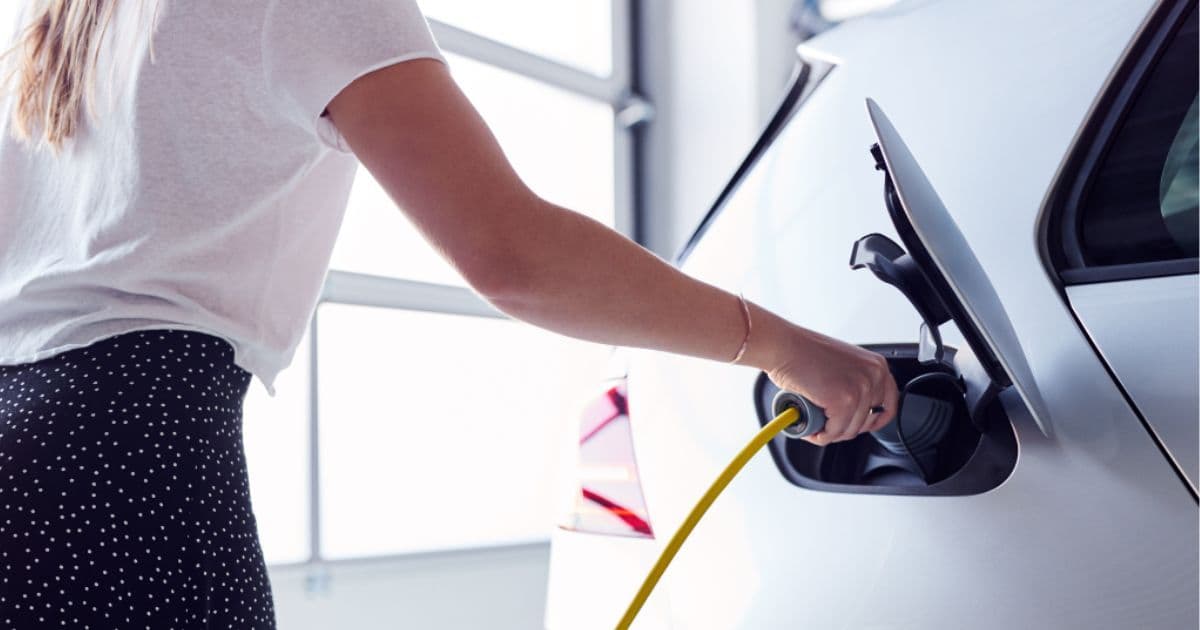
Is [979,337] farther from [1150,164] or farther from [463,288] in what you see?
[463,288]

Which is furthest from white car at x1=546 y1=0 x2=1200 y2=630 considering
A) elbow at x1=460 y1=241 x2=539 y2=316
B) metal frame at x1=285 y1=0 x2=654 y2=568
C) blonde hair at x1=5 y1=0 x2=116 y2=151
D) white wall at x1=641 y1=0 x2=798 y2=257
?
white wall at x1=641 y1=0 x2=798 y2=257

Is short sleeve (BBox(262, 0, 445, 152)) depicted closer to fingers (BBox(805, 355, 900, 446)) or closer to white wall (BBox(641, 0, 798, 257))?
fingers (BBox(805, 355, 900, 446))

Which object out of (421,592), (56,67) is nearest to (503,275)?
(56,67)

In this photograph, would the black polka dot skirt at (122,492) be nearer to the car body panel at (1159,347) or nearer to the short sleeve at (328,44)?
the short sleeve at (328,44)

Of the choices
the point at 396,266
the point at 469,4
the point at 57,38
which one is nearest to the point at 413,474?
the point at 396,266

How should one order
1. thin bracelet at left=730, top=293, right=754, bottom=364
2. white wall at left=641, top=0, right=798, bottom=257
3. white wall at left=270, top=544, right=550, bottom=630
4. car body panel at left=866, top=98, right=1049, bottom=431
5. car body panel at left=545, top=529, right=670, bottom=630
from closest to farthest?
car body panel at left=866, top=98, right=1049, bottom=431 < thin bracelet at left=730, top=293, right=754, bottom=364 < car body panel at left=545, top=529, right=670, bottom=630 < white wall at left=270, top=544, right=550, bottom=630 < white wall at left=641, top=0, right=798, bottom=257

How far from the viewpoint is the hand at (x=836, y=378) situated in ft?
2.90

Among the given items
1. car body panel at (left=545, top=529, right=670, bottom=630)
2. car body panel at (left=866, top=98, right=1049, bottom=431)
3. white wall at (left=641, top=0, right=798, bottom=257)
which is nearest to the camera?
car body panel at (left=866, top=98, right=1049, bottom=431)

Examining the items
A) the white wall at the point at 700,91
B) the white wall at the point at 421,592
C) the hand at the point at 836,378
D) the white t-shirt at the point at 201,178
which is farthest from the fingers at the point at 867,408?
the white wall at the point at 700,91

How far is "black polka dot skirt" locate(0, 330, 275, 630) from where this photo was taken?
0.81 m

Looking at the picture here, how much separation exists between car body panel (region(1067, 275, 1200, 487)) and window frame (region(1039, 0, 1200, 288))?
57mm

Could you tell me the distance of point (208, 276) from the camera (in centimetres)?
86

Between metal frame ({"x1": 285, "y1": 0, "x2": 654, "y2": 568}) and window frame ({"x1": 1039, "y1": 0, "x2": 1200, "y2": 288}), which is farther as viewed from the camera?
metal frame ({"x1": 285, "y1": 0, "x2": 654, "y2": 568})

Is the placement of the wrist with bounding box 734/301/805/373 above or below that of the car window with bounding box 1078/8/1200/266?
below
